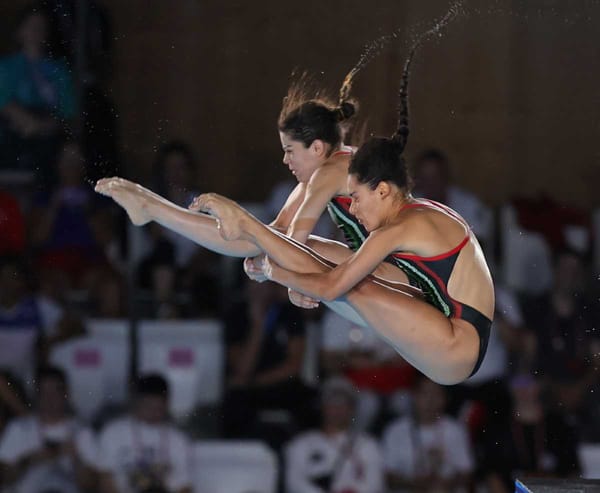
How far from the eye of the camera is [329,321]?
6.14 metres

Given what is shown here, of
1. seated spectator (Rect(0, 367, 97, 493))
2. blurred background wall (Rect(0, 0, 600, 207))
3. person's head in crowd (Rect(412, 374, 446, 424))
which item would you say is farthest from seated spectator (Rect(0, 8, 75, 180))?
person's head in crowd (Rect(412, 374, 446, 424))

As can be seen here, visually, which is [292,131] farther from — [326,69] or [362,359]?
[362,359]

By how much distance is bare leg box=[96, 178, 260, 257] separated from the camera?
3.85m

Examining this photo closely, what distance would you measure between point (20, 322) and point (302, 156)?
2687 millimetres

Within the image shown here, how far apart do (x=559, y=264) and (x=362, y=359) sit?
3.94 ft

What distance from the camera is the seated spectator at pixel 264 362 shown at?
595 centimetres

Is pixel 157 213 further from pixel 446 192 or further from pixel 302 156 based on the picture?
pixel 446 192

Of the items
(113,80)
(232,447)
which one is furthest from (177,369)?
(113,80)

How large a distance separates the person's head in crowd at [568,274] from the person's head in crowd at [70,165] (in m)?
2.62

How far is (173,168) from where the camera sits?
5.71m

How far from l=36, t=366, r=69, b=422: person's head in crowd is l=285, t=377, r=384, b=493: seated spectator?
1.21m

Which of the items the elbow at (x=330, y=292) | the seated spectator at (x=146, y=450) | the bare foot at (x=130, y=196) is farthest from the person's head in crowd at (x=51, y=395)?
the elbow at (x=330, y=292)

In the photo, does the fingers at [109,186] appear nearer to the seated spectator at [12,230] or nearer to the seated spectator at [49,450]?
the seated spectator at [49,450]

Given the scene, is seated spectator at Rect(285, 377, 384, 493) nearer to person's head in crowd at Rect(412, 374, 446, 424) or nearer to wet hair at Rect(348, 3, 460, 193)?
person's head in crowd at Rect(412, 374, 446, 424)
